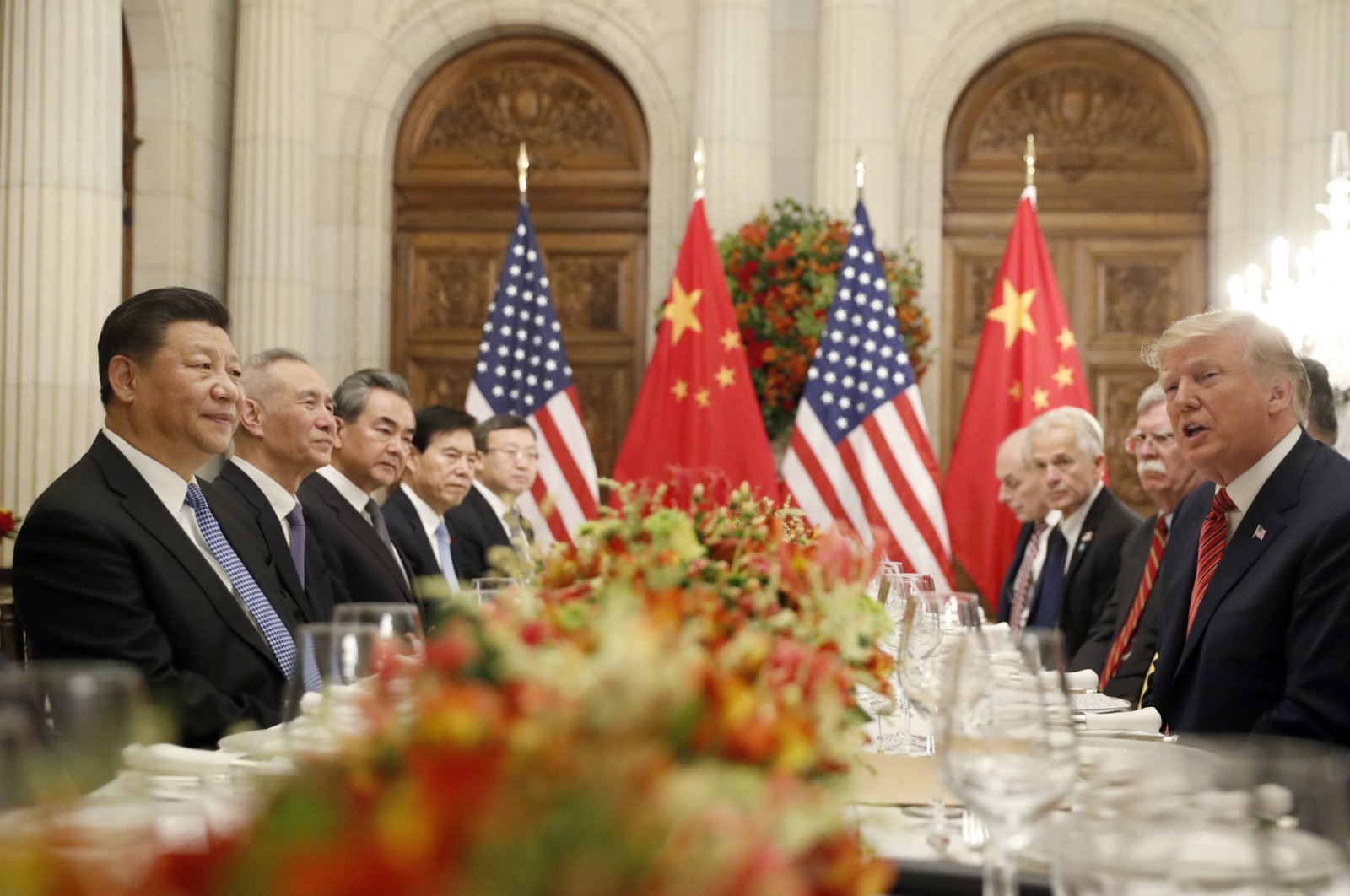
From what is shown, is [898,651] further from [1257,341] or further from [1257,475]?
[1257,341]

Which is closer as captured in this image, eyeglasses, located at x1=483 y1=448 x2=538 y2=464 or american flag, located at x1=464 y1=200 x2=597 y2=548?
eyeglasses, located at x1=483 y1=448 x2=538 y2=464

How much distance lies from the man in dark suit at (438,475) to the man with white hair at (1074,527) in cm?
Result: 214

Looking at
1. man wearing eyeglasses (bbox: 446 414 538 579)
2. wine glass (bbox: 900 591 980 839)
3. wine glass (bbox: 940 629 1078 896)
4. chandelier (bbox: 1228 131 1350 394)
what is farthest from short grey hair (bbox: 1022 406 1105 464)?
wine glass (bbox: 940 629 1078 896)

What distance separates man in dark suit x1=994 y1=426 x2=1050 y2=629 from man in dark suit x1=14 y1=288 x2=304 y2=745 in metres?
3.06

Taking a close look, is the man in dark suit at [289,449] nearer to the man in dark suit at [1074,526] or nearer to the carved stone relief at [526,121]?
the man in dark suit at [1074,526]

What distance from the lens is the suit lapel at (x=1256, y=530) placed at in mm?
2666

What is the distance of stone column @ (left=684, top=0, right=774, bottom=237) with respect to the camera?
7922mm

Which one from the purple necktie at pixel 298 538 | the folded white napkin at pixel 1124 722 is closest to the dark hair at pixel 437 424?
the purple necktie at pixel 298 538

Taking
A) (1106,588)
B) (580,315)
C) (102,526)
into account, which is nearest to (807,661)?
(102,526)

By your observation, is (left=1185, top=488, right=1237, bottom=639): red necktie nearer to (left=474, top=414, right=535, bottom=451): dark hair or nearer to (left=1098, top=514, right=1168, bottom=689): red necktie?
(left=1098, top=514, right=1168, bottom=689): red necktie

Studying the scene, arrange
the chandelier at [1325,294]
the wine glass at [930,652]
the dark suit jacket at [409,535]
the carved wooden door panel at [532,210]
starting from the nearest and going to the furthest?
the wine glass at [930,652]
the dark suit jacket at [409,535]
the chandelier at [1325,294]
the carved wooden door panel at [532,210]

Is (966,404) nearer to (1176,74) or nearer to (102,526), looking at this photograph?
(1176,74)

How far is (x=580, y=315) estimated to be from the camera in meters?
8.64

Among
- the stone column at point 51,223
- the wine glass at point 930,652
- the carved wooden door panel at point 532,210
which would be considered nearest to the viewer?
the wine glass at point 930,652
